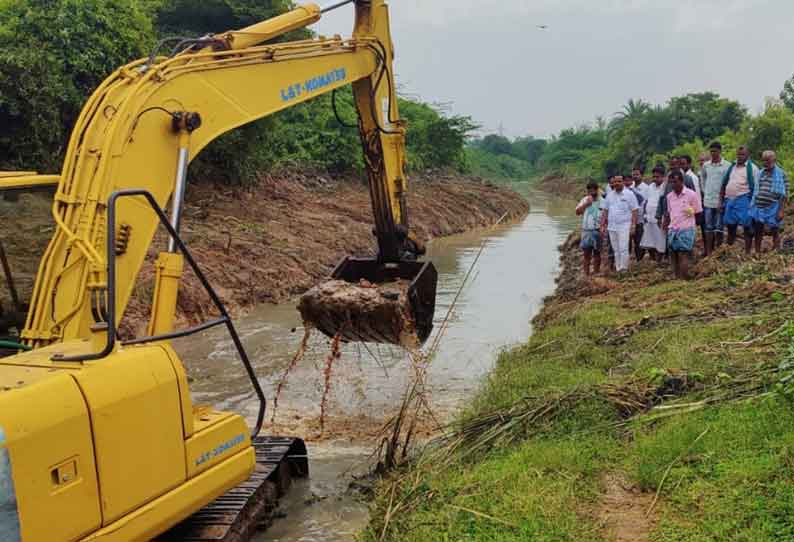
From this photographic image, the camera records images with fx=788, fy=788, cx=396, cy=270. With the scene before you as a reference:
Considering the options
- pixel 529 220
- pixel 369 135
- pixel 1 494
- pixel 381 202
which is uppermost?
pixel 369 135

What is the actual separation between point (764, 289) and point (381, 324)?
3.97 metres

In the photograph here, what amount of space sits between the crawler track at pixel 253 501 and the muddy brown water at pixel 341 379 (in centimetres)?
14

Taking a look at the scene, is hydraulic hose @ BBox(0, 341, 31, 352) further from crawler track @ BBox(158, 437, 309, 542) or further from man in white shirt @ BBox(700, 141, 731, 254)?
man in white shirt @ BBox(700, 141, 731, 254)

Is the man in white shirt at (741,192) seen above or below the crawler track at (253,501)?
above

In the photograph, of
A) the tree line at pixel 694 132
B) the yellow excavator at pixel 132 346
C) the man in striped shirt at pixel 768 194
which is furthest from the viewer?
the tree line at pixel 694 132

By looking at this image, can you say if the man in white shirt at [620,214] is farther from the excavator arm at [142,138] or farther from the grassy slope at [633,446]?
the excavator arm at [142,138]

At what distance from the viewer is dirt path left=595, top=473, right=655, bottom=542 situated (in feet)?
13.2

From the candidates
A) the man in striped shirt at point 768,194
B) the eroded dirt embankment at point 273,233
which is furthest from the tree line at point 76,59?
the man in striped shirt at point 768,194

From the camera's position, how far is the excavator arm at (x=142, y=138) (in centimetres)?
435

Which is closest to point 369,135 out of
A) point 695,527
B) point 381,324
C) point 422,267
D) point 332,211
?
point 422,267

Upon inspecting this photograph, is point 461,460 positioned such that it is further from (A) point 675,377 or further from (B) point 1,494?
(B) point 1,494

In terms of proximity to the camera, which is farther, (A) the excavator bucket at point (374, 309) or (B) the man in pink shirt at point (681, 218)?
(B) the man in pink shirt at point (681, 218)

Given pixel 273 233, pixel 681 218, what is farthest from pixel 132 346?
pixel 273 233

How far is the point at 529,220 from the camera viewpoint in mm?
31297
